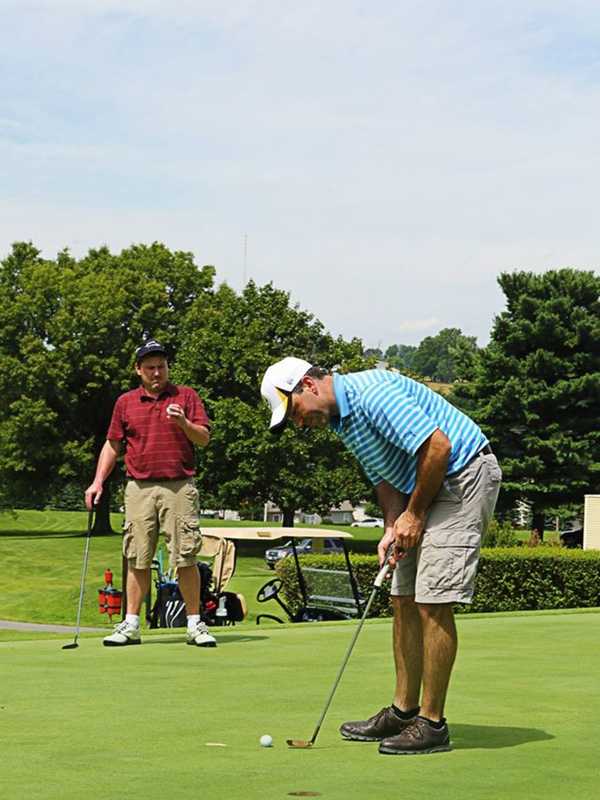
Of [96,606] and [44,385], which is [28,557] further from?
[96,606]

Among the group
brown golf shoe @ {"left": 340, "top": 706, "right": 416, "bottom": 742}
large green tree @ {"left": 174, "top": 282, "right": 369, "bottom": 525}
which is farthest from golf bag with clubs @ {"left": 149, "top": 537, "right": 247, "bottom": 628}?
large green tree @ {"left": 174, "top": 282, "right": 369, "bottom": 525}

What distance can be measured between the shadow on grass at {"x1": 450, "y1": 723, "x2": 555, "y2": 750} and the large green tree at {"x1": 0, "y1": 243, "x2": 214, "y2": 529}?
54.1 m

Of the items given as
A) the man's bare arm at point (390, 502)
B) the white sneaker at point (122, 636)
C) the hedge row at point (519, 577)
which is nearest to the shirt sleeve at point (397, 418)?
the man's bare arm at point (390, 502)

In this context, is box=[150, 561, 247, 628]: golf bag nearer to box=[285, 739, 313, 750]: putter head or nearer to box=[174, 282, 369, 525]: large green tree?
box=[285, 739, 313, 750]: putter head

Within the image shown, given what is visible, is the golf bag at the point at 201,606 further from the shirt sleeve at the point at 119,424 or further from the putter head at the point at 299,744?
the putter head at the point at 299,744

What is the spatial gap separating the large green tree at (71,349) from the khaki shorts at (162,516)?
49999 millimetres

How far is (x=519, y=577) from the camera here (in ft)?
72.1

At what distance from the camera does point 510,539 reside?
1148 inches

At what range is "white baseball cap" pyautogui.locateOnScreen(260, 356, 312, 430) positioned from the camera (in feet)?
18.2

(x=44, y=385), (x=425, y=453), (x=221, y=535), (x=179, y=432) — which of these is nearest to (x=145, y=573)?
(x=179, y=432)

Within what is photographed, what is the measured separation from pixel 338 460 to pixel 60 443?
508 inches

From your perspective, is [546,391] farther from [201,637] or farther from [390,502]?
[390,502]

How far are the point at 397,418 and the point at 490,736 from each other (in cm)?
142

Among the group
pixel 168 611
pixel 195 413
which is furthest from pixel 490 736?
pixel 168 611
